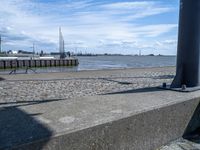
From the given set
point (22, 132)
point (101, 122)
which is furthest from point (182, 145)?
point (22, 132)

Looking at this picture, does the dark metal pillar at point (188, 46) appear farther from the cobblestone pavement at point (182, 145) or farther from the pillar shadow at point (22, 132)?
the pillar shadow at point (22, 132)

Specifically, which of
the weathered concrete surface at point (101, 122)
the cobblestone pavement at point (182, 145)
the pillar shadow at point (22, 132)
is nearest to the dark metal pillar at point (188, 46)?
the weathered concrete surface at point (101, 122)

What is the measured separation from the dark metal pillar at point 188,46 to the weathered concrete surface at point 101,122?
86 cm

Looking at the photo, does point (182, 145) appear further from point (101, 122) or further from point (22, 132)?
point (22, 132)

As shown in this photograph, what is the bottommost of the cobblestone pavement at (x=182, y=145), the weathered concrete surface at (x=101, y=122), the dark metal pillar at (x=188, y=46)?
the cobblestone pavement at (x=182, y=145)

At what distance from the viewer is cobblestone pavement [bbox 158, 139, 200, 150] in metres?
3.90

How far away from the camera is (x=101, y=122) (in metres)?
3.05

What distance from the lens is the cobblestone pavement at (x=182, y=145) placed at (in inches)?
154

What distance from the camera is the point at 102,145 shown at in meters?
3.05

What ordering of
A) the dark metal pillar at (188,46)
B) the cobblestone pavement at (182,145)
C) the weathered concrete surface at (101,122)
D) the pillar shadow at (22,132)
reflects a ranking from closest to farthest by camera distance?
1. the pillar shadow at (22,132)
2. the weathered concrete surface at (101,122)
3. the cobblestone pavement at (182,145)
4. the dark metal pillar at (188,46)

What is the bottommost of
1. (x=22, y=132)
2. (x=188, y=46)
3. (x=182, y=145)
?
(x=182, y=145)

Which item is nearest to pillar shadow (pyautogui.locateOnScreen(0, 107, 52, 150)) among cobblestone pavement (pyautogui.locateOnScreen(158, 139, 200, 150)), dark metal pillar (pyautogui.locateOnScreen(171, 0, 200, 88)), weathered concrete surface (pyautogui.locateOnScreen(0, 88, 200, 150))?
weathered concrete surface (pyautogui.locateOnScreen(0, 88, 200, 150))

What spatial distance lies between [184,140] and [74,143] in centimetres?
226

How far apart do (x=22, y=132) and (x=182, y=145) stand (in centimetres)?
255
